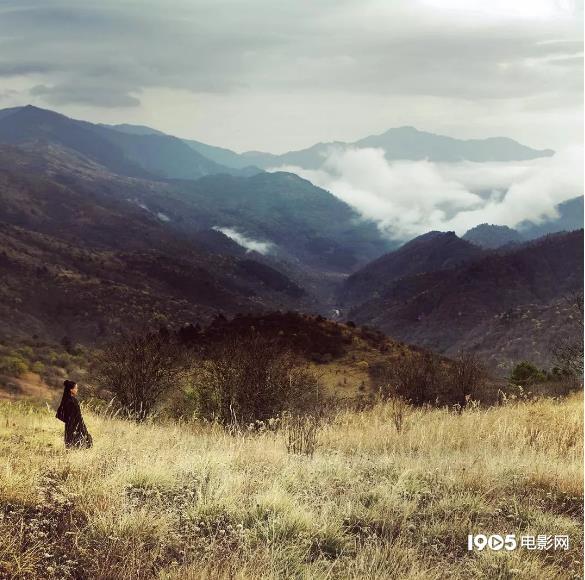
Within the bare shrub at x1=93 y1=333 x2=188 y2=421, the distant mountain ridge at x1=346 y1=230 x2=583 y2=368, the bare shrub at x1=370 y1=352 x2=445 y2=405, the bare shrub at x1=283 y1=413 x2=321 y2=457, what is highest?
the bare shrub at x1=283 y1=413 x2=321 y2=457

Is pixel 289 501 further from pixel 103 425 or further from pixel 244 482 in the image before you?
pixel 103 425

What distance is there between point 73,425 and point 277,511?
4304mm

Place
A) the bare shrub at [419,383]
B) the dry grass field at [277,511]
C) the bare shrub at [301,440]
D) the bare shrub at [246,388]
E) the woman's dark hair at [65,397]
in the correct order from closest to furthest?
the dry grass field at [277,511]
the bare shrub at [301,440]
the woman's dark hair at [65,397]
the bare shrub at [246,388]
the bare shrub at [419,383]

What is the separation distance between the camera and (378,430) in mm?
8211

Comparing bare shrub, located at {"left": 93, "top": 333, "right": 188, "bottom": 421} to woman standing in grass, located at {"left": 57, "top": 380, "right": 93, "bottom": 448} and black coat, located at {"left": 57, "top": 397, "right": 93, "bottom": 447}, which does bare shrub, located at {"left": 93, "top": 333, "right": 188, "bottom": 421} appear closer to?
woman standing in grass, located at {"left": 57, "top": 380, "right": 93, "bottom": 448}

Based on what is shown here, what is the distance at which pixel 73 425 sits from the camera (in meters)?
7.56

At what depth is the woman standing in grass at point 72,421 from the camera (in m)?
7.08

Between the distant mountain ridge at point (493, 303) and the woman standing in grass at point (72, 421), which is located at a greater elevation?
the woman standing in grass at point (72, 421)

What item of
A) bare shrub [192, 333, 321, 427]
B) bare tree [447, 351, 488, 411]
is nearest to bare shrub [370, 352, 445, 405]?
bare tree [447, 351, 488, 411]

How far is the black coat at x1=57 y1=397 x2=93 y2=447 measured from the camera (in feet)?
23.1

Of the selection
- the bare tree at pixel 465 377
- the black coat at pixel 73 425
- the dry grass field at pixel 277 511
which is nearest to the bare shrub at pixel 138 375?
the black coat at pixel 73 425

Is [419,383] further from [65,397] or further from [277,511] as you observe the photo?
[277,511]
